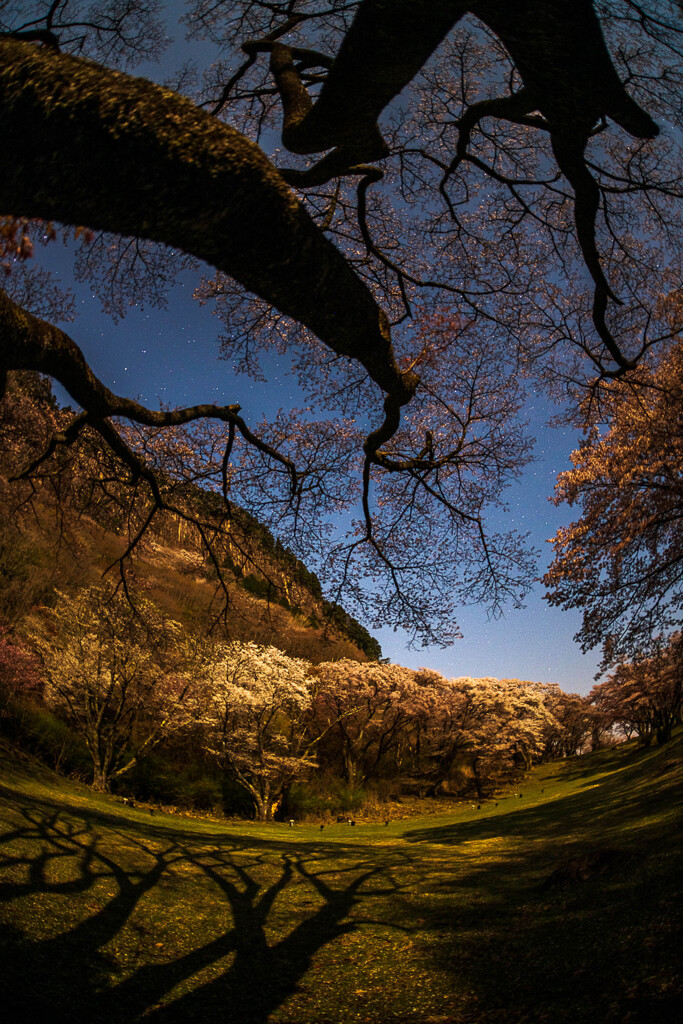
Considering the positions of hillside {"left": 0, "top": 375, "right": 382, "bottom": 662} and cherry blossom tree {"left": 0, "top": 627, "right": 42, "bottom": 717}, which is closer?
hillside {"left": 0, "top": 375, "right": 382, "bottom": 662}

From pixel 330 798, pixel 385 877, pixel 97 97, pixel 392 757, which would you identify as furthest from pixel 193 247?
pixel 392 757

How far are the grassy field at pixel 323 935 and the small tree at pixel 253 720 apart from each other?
10.7 metres

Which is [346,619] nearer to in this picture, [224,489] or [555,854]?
[224,489]

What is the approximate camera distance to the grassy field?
1.95m

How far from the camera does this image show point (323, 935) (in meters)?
3.18

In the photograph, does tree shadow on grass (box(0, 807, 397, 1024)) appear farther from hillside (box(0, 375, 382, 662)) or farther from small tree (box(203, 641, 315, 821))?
small tree (box(203, 641, 315, 821))

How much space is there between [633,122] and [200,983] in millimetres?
5002

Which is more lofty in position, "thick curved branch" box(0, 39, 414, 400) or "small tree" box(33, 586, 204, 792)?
"thick curved branch" box(0, 39, 414, 400)

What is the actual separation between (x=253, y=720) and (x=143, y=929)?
48.7 feet

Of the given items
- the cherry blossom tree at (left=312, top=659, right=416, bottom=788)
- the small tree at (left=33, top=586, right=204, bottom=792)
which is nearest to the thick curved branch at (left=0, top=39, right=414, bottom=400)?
the small tree at (left=33, top=586, right=204, bottom=792)

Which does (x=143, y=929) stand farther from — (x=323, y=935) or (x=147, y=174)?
(x=147, y=174)

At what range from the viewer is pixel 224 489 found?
6.12m

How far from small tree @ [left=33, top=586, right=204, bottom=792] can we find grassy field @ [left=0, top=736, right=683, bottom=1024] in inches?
367

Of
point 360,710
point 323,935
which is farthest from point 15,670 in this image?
point 360,710
